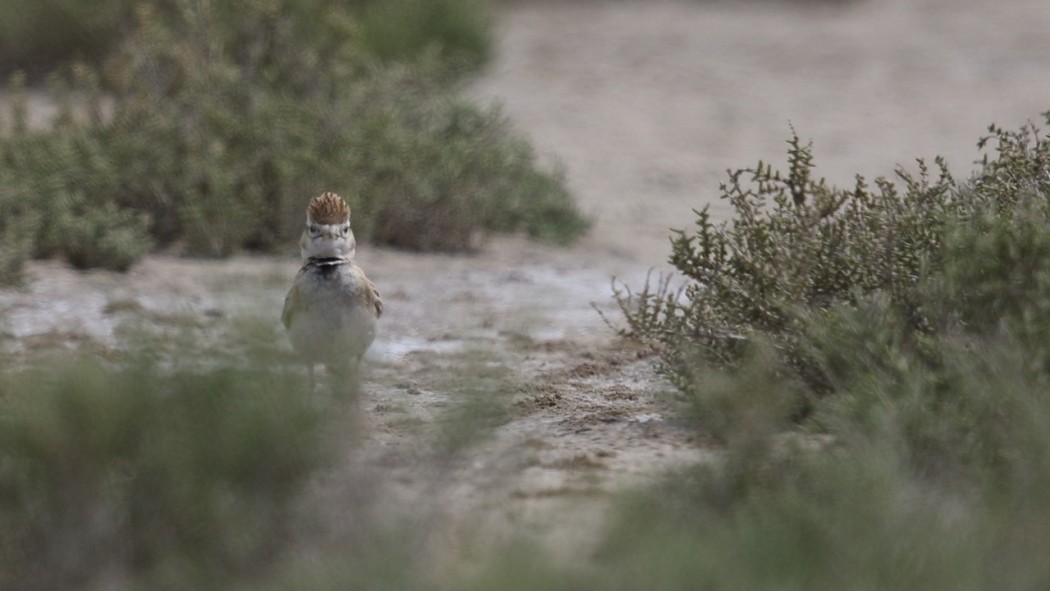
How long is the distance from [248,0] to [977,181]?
554 centimetres

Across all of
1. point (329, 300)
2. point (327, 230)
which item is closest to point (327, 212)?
point (327, 230)

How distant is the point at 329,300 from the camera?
4.93 meters

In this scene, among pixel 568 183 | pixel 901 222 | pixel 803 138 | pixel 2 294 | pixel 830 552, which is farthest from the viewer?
pixel 803 138

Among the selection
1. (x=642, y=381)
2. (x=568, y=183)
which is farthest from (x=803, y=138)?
(x=642, y=381)

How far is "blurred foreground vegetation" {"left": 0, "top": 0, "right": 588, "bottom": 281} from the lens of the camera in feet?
26.2

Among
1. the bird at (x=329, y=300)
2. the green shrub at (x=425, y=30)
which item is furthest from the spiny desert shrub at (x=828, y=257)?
the green shrub at (x=425, y=30)

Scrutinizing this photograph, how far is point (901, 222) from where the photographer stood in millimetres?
4820

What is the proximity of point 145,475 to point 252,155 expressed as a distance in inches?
195

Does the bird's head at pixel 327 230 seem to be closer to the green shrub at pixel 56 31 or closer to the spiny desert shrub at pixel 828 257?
the spiny desert shrub at pixel 828 257

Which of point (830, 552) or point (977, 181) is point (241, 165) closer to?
point (977, 181)

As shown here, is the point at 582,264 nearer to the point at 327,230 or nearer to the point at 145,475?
the point at 327,230

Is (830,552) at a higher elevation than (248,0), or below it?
below

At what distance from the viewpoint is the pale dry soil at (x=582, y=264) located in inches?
154

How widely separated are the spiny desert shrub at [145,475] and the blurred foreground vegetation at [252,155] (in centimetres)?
358
